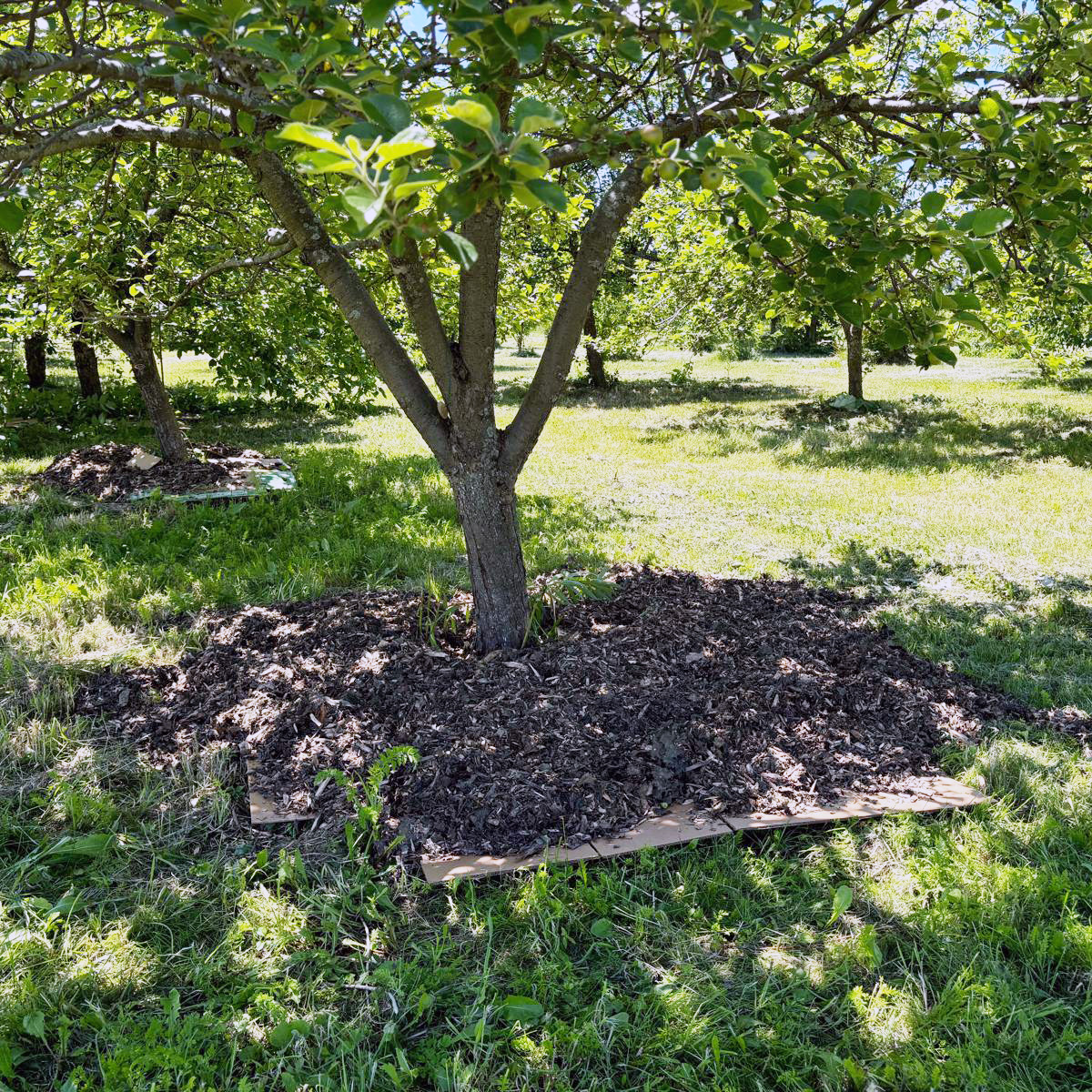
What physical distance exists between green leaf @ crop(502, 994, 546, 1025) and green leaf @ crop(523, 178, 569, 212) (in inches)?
76.8

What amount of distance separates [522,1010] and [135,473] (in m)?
7.68

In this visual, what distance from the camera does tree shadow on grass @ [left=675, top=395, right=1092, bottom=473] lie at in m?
10.3

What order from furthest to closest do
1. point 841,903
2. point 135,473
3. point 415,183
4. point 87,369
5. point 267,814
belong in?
point 87,369, point 135,473, point 267,814, point 841,903, point 415,183

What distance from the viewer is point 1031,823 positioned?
3000 mm

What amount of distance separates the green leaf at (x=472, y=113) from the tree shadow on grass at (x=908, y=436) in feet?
30.9

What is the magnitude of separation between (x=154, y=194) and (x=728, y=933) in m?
7.16

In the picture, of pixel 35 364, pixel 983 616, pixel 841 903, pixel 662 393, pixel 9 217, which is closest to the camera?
pixel 9 217

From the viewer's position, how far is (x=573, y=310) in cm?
366

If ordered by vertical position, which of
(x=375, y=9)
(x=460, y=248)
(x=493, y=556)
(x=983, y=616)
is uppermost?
(x=375, y=9)

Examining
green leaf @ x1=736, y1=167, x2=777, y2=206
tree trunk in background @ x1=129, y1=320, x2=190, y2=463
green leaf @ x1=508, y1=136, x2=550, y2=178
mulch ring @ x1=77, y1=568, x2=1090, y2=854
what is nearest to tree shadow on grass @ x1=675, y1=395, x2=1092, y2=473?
mulch ring @ x1=77, y1=568, x2=1090, y2=854

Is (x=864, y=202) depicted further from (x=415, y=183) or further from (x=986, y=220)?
(x=415, y=183)

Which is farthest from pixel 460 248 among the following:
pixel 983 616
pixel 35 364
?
pixel 35 364

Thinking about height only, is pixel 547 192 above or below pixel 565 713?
above

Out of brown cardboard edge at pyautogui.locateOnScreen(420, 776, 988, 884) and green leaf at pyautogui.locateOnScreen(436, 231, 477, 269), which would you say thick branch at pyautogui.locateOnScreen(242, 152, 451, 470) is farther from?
green leaf at pyautogui.locateOnScreen(436, 231, 477, 269)
